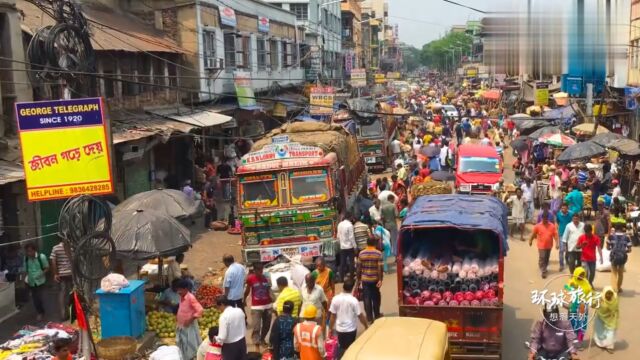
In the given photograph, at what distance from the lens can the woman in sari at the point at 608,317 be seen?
1055 centimetres

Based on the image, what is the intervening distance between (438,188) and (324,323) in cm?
891

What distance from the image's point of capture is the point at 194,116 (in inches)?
946

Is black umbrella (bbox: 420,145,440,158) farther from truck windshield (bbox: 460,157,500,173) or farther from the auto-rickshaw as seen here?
the auto-rickshaw

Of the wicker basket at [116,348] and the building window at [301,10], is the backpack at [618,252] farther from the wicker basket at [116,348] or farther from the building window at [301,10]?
the building window at [301,10]

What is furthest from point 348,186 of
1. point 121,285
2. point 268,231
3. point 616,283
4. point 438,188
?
point 121,285

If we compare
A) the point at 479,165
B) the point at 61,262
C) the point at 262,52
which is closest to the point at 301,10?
the point at 262,52

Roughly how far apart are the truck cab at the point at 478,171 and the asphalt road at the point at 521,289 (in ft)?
10.1

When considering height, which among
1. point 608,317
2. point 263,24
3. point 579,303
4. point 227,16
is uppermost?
point 263,24

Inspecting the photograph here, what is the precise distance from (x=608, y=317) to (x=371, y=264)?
3.66 metres

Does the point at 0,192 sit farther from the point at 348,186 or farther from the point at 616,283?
the point at 616,283

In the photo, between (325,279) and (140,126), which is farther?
(140,126)

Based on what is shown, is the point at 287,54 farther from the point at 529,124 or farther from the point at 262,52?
the point at 529,124

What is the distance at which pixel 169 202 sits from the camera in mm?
13555

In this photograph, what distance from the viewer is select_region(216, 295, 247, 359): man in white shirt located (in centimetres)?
897
